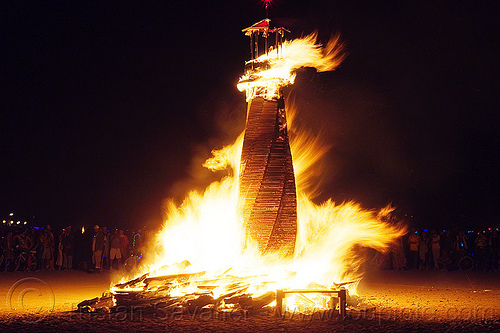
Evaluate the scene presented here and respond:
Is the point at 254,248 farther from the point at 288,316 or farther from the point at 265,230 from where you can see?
the point at 288,316

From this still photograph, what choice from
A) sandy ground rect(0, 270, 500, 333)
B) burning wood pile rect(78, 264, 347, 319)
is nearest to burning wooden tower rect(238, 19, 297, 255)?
burning wood pile rect(78, 264, 347, 319)

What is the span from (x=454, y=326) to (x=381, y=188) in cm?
2941

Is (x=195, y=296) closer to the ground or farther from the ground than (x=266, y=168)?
closer to the ground

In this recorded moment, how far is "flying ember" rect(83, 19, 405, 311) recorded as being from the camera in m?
12.1

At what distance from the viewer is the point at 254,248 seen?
42.1 ft

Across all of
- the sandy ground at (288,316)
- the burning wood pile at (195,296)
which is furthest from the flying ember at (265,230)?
the sandy ground at (288,316)

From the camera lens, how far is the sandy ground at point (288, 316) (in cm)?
984

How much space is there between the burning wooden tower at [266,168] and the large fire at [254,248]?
0.28 feet

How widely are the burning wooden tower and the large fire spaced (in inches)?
3.3

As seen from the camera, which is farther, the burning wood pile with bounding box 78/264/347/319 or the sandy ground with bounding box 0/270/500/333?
the burning wood pile with bounding box 78/264/347/319

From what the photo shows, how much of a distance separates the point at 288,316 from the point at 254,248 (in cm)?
213

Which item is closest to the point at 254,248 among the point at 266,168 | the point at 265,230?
the point at 265,230

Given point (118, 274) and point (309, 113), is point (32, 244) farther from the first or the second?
point (309, 113)

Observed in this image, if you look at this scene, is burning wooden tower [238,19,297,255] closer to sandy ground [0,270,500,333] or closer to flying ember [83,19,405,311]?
flying ember [83,19,405,311]
